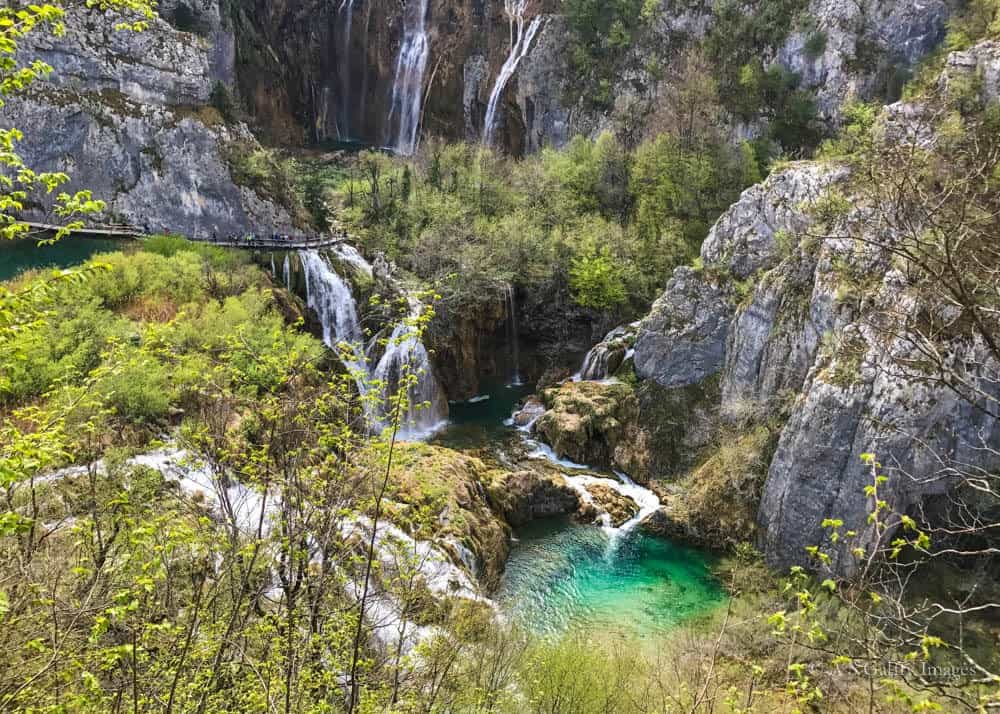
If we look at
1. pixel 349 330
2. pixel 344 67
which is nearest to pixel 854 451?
pixel 349 330

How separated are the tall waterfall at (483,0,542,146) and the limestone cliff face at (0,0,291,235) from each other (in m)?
21.5

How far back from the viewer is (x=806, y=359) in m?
19.6

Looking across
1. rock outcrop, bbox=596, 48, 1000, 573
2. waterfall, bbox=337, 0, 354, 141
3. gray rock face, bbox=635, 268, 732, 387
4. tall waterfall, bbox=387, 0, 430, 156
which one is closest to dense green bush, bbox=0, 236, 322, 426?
rock outcrop, bbox=596, 48, 1000, 573

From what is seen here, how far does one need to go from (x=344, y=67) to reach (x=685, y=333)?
39.4m

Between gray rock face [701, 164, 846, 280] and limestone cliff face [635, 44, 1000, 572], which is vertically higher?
gray rock face [701, 164, 846, 280]

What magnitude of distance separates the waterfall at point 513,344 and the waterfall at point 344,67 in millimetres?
27866

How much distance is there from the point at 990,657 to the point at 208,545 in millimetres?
15836

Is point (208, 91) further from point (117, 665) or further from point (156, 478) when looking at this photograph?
point (117, 665)

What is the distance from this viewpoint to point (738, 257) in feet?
78.6

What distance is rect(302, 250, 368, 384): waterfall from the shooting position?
25250 mm

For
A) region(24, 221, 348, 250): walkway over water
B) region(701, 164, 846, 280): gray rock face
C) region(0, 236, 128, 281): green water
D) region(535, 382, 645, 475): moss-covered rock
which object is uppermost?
region(701, 164, 846, 280): gray rock face

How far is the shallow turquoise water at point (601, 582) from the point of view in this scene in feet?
51.1

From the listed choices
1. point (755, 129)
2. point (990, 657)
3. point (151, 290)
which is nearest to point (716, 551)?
point (990, 657)

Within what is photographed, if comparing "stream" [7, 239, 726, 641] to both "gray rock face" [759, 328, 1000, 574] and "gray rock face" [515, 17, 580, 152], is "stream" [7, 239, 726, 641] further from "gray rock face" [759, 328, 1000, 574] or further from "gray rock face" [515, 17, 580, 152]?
"gray rock face" [515, 17, 580, 152]
